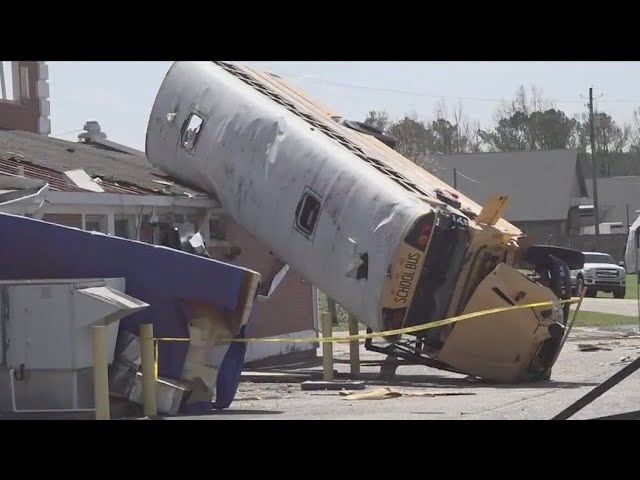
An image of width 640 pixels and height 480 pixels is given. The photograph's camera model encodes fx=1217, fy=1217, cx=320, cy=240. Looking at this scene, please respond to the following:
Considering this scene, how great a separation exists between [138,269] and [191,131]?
7359 millimetres

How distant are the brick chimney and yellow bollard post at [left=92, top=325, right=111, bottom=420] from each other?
14004 mm

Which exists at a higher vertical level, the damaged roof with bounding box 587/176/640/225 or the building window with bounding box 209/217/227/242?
the building window with bounding box 209/217/227/242

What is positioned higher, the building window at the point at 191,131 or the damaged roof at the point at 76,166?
the building window at the point at 191,131

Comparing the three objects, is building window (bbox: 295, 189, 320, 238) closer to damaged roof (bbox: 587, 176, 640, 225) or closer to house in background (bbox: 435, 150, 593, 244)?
house in background (bbox: 435, 150, 593, 244)

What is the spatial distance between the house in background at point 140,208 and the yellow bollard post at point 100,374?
15.4 ft

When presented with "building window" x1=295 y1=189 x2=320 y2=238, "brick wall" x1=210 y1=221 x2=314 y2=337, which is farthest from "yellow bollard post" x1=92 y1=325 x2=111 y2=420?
"brick wall" x1=210 y1=221 x2=314 y2=337

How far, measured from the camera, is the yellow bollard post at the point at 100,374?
422 inches

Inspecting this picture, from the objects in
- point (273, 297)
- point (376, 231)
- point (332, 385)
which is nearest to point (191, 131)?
point (273, 297)

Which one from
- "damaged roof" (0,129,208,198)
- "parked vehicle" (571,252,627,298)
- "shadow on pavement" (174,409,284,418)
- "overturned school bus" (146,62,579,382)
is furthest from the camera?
"parked vehicle" (571,252,627,298)

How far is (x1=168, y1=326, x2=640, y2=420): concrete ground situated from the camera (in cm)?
1165

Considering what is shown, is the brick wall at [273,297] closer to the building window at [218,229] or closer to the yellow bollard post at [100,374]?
the building window at [218,229]

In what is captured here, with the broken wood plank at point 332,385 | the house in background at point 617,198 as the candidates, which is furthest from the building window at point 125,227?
the house in background at point 617,198

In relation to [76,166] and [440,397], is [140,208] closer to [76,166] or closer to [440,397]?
[76,166]
